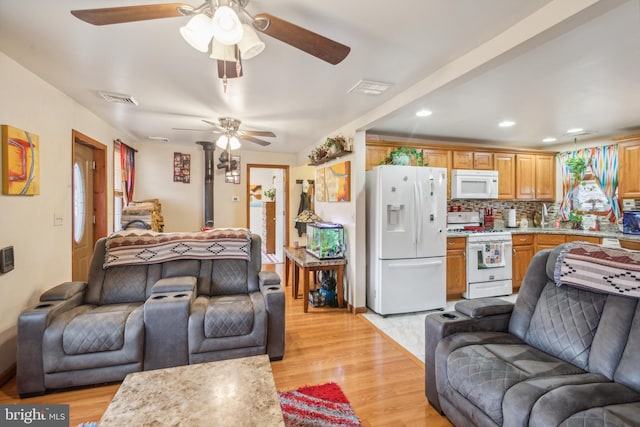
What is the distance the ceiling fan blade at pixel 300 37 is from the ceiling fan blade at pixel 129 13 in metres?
0.32

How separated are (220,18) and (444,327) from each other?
2.04 metres

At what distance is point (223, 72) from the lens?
5.68 ft

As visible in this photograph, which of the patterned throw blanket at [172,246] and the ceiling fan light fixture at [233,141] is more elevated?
the ceiling fan light fixture at [233,141]

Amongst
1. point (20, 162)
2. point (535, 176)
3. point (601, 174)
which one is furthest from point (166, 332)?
point (601, 174)

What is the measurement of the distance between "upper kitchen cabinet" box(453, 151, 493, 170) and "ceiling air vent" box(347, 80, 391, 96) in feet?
7.65

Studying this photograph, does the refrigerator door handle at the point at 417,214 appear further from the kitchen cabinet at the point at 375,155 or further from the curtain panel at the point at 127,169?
the curtain panel at the point at 127,169

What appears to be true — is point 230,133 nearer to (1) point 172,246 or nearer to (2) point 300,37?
(1) point 172,246

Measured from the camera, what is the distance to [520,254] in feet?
15.1

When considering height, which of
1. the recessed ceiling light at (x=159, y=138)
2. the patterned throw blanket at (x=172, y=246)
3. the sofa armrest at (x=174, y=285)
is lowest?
the sofa armrest at (x=174, y=285)

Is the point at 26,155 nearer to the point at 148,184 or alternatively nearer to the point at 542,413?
the point at 148,184

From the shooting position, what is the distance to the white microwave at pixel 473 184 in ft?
14.8

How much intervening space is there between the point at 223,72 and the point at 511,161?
15.8 feet

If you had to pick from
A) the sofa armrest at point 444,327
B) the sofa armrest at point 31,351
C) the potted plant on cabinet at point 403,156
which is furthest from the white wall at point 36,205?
the potted plant on cabinet at point 403,156

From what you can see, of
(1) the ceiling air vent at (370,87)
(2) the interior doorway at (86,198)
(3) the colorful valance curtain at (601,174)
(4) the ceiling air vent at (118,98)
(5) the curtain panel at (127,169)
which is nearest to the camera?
(1) the ceiling air vent at (370,87)
